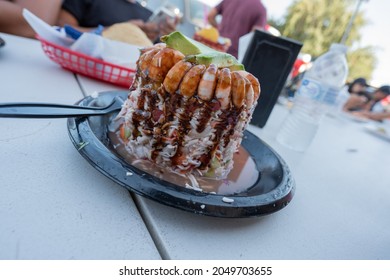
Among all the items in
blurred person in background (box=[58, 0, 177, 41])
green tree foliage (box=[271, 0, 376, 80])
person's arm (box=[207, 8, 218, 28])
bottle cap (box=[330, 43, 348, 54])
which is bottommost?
blurred person in background (box=[58, 0, 177, 41])

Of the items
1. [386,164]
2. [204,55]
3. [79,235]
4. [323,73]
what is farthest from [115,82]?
[386,164]

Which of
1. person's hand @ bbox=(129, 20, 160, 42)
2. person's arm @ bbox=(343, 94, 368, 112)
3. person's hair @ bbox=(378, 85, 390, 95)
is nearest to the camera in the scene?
person's hand @ bbox=(129, 20, 160, 42)

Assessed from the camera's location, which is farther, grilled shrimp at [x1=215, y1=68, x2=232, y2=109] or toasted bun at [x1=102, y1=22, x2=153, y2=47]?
toasted bun at [x1=102, y1=22, x2=153, y2=47]

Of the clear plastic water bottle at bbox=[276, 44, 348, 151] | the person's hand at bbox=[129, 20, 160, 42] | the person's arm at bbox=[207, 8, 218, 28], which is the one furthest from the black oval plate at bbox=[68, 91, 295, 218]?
the person's arm at bbox=[207, 8, 218, 28]

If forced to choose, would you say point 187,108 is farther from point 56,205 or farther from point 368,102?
point 368,102

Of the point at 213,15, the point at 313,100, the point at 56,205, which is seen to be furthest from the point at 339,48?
the point at 213,15

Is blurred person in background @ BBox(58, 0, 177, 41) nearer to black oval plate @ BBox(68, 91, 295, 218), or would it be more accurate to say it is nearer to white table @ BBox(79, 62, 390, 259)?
white table @ BBox(79, 62, 390, 259)
